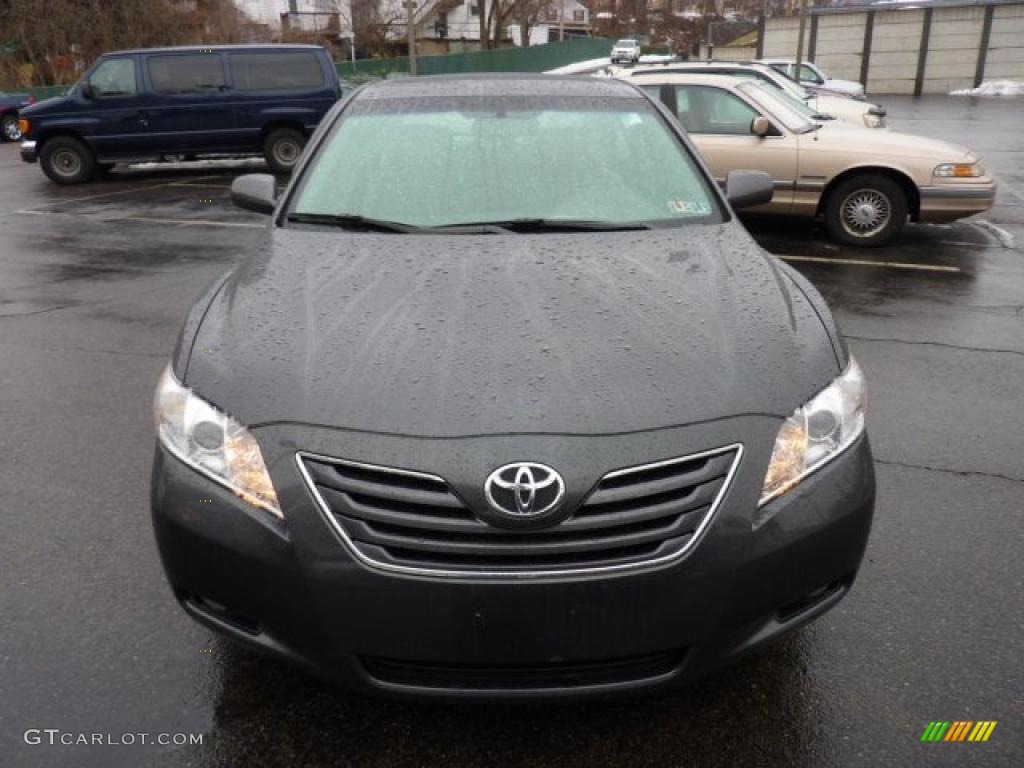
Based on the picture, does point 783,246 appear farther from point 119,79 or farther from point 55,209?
point 119,79

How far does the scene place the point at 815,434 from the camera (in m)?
2.19

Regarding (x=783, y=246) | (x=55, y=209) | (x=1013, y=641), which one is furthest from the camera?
(x=55, y=209)

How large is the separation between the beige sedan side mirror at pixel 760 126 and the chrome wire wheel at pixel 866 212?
106 cm

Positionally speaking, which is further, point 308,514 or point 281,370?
point 281,370

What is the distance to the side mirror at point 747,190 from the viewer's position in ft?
12.9

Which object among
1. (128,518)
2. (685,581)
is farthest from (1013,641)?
(128,518)

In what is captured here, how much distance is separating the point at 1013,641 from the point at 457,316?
2000 mm

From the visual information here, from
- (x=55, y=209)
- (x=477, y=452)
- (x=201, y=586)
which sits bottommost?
(x=55, y=209)

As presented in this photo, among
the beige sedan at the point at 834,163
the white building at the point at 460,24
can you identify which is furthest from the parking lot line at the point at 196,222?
the white building at the point at 460,24

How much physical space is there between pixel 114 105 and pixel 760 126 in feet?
34.3

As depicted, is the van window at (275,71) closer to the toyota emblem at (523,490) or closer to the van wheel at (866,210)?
the van wheel at (866,210)

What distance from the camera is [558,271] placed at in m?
2.80

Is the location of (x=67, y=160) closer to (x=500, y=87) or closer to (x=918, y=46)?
(x=500, y=87)

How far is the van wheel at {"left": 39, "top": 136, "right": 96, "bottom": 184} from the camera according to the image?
1397 centimetres
